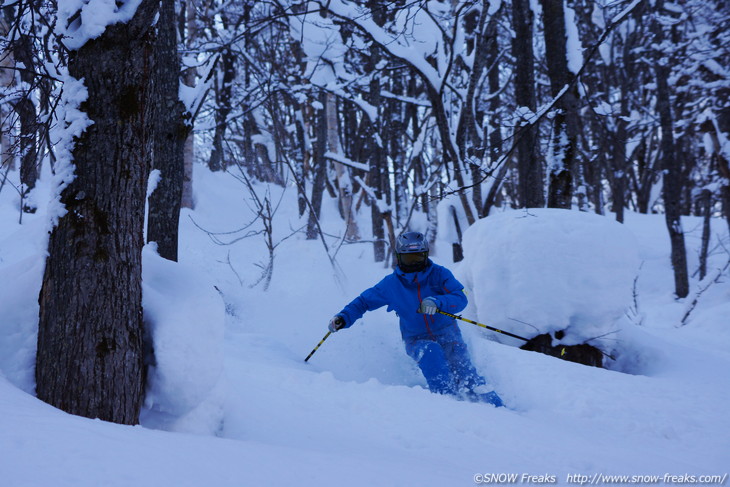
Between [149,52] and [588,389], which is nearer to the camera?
[149,52]

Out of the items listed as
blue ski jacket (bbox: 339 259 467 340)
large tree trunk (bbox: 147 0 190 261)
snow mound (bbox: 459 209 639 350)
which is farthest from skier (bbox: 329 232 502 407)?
large tree trunk (bbox: 147 0 190 261)

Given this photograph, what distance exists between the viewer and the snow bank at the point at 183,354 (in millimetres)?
2271

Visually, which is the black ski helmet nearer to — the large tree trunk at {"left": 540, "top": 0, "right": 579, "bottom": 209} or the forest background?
the forest background

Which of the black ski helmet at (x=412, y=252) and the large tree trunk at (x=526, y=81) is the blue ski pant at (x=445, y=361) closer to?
the black ski helmet at (x=412, y=252)

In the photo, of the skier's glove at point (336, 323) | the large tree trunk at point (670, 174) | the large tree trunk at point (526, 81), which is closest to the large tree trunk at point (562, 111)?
the large tree trunk at point (526, 81)

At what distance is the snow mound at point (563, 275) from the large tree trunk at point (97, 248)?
12.5ft

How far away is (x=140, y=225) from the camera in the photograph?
2.22m

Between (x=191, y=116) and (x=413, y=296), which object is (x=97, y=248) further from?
(x=413, y=296)

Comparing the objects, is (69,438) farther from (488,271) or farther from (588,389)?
(488,271)

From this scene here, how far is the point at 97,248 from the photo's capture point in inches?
80.4

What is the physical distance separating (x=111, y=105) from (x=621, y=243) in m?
4.74

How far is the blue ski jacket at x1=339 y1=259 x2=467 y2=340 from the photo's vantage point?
15.3 feet

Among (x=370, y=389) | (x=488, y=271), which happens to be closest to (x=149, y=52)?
(x=370, y=389)

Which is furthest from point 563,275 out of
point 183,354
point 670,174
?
point 670,174
